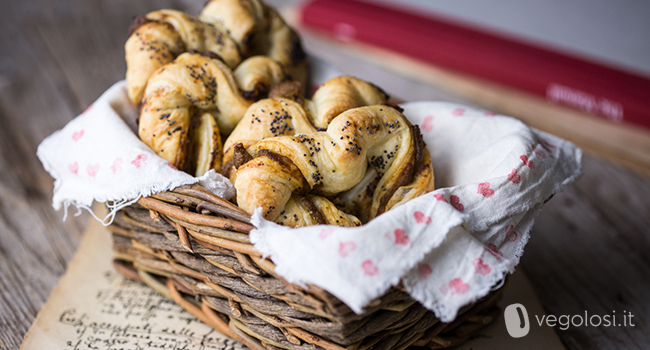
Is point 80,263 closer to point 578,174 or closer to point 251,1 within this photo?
point 251,1

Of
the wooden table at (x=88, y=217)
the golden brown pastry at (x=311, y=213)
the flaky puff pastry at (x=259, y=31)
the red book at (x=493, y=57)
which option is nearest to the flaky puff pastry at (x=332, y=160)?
the golden brown pastry at (x=311, y=213)

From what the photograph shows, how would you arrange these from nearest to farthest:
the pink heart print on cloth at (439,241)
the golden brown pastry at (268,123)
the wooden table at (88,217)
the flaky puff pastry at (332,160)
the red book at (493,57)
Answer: the pink heart print on cloth at (439,241) → the flaky puff pastry at (332,160) → the golden brown pastry at (268,123) → the wooden table at (88,217) → the red book at (493,57)

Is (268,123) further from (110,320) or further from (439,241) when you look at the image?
(110,320)

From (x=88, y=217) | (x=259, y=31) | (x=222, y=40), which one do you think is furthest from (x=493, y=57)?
(x=88, y=217)

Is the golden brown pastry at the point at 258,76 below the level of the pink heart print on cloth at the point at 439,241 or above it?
above

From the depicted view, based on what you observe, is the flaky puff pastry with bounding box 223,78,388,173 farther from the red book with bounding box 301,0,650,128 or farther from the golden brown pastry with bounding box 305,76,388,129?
the red book with bounding box 301,0,650,128

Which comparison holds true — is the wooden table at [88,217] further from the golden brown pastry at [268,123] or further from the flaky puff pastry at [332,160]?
the golden brown pastry at [268,123]
